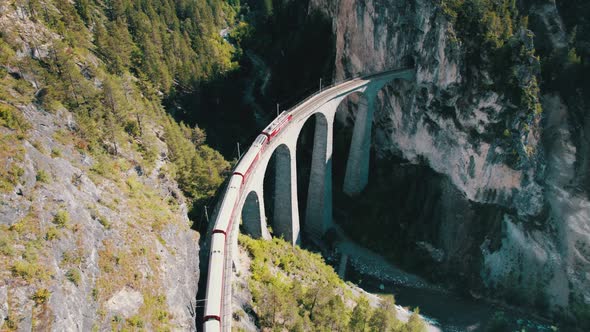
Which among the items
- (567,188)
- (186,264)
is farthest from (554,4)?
(186,264)

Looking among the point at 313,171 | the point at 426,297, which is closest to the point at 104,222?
the point at 313,171

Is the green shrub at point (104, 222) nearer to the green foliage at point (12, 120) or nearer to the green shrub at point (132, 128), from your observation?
the green foliage at point (12, 120)

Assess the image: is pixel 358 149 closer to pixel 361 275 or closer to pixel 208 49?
pixel 361 275

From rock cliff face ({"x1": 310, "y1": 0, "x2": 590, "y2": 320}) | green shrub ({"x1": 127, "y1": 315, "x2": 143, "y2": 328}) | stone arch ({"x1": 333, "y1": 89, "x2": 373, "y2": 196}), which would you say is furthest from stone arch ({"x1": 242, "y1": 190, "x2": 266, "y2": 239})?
rock cliff face ({"x1": 310, "y1": 0, "x2": 590, "y2": 320})

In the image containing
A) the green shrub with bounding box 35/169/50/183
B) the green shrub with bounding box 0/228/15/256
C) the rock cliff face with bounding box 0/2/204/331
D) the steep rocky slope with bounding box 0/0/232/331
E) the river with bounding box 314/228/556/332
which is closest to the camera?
the green shrub with bounding box 0/228/15/256

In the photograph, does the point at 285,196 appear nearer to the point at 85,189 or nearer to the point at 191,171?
the point at 191,171

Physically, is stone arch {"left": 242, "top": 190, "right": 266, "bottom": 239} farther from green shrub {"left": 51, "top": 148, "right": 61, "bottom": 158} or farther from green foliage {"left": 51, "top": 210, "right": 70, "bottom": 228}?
green foliage {"left": 51, "top": 210, "right": 70, "bottom": 228}

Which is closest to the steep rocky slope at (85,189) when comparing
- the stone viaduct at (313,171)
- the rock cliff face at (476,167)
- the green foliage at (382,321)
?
the stone viaduct at (313,171)
